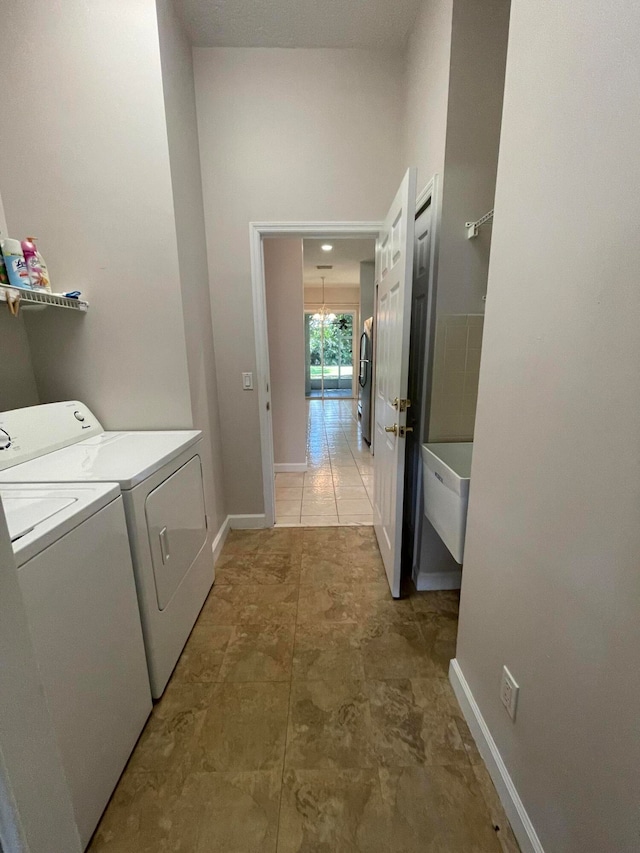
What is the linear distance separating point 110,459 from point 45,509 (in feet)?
1.38

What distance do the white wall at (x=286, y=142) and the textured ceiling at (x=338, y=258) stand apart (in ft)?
6.43

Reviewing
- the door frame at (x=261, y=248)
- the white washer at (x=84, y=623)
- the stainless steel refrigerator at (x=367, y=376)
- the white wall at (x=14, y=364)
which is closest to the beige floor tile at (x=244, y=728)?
the white washer at (x=84, y=623)

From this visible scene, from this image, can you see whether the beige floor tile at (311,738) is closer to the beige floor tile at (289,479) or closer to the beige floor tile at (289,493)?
the beige floor tile at (289,493)

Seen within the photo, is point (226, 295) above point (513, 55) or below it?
below

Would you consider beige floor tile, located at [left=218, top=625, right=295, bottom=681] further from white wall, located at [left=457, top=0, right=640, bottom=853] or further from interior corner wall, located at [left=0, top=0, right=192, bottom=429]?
interior corner wall, located at [left=0, top=0, right=192, bottom=429]

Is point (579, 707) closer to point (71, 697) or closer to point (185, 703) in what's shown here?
point (71, 697)

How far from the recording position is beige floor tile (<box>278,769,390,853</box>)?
92cm

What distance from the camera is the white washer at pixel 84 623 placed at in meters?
0.79

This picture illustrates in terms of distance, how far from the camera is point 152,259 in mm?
1658

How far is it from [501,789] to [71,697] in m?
1.24

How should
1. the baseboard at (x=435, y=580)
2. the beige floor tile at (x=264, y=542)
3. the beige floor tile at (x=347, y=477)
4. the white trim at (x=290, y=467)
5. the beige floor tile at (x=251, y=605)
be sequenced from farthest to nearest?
the white trim at (x=290, y=467) → the beige floor tile at (x=347, y=477) → the beige floor tile at (x=264, y=542) → the baseboard at (x=435, y=580) → the beige floor tile at (x=251, y=605)

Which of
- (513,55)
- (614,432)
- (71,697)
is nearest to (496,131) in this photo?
(513,55)

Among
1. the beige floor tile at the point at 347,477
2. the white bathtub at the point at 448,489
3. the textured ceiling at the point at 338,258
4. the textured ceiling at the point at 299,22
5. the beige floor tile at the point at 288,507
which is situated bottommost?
the beige floor tile at the point at 288,507

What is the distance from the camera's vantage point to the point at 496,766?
1007 millimetres
